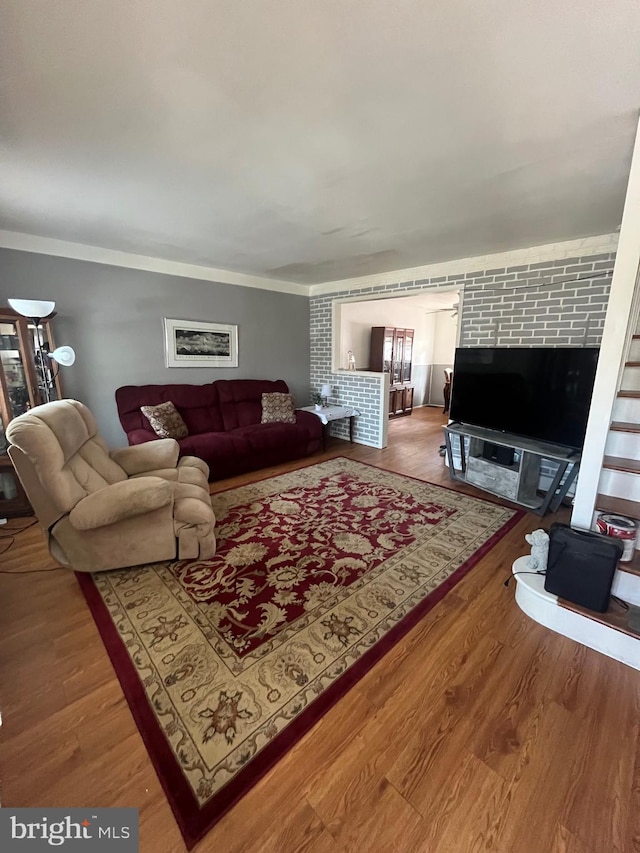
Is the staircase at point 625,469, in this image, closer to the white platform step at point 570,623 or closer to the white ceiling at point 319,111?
the white platform step at point 570,623

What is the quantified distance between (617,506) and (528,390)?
1519 mm

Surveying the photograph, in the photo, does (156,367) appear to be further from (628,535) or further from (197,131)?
(628,535)

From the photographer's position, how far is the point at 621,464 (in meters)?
1.73

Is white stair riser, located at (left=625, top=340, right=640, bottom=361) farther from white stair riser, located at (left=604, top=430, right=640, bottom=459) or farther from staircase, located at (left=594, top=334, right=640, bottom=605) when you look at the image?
white stair riser, located at (left=604, top=430, right=640, bottom=459)

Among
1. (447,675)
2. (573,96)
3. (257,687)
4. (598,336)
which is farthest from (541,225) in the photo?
(257,687)

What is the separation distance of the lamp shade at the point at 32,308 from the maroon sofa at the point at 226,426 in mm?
1101

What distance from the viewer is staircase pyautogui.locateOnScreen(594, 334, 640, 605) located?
5.43ft

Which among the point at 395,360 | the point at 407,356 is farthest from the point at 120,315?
the point at 407,356

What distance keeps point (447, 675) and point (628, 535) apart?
1.09 meters

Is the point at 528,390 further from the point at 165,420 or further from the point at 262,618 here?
the point at 165,420

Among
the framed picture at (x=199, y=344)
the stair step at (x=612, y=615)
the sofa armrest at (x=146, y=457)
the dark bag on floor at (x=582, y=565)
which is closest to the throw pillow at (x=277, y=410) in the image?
the framed picture at (x=199, y=344)

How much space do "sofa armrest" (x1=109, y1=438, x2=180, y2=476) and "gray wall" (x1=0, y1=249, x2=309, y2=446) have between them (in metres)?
1.21

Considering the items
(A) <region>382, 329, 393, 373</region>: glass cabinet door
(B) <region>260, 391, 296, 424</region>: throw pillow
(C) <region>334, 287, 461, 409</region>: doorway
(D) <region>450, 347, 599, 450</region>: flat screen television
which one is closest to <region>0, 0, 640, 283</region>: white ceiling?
(D) <region>450, 347, 599, 450</region>: flat screen television

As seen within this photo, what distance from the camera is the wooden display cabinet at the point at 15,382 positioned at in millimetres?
2723
